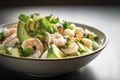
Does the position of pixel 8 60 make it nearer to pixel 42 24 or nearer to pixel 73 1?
pixel 42 24

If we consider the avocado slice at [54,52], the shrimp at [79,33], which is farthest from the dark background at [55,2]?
the avocado slice at [54,52]

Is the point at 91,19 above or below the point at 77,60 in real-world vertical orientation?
above

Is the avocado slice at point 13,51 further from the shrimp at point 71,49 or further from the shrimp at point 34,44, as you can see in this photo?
the shrimp at point 71,49

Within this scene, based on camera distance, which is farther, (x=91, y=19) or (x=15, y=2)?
(x=15, y=2)

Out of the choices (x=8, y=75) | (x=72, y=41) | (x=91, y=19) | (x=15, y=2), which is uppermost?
(x=15, y=2)

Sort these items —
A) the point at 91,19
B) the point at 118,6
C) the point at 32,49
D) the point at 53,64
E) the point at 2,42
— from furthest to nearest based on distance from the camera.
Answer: the point at 118,6, the point at 91,19, the point at 2,42, the point at 32,49, the point at 53,64

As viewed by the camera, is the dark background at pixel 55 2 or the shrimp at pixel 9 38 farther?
the dark background at pixel 55 2

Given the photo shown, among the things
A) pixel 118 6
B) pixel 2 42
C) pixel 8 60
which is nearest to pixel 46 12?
pixel 118 6
